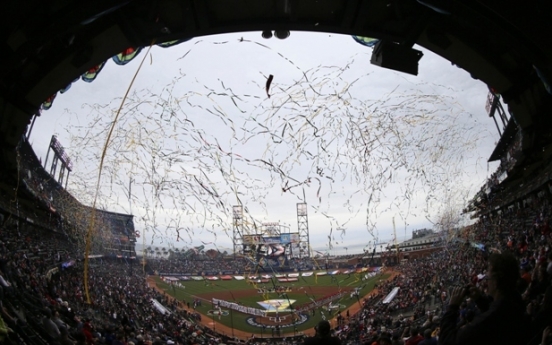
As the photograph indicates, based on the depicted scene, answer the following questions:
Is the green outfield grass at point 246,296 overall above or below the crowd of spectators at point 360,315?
below

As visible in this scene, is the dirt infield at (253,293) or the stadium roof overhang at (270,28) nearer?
the stadium roof overhang at (270,28)

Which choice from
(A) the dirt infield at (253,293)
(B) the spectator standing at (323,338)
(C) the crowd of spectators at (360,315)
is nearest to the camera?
(C) the crowd of spectators at (360,315)

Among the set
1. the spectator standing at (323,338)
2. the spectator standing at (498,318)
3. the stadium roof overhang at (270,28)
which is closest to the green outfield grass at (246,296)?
the stadium roof overhang at (270,28)

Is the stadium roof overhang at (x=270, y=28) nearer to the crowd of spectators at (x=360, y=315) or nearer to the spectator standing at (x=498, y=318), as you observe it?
the crowd of spectators at (x=360, y=315)

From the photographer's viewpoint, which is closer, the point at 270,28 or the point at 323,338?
the point at 323,338

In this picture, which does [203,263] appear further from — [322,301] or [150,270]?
[322,301]

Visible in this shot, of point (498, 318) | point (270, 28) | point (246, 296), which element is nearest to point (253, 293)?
point (246, 296)

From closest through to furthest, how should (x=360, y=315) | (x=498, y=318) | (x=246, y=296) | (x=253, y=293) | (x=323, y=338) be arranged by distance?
1. (x=498, y=318)
2. (x=323, y=338)
3. (x=360, y=315)
4. (x=246, y=296)
5. (x=253, y=293)

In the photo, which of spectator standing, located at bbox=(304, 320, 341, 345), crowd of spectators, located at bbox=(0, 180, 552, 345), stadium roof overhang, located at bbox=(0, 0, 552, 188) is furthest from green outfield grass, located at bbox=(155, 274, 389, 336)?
spectator standing, located at bbox=(304, 320, 341, 345)

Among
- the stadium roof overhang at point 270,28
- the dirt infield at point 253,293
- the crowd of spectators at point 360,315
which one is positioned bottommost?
the dirt infield at point 253,293

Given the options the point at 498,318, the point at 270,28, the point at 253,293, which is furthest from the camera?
the point at 253,293

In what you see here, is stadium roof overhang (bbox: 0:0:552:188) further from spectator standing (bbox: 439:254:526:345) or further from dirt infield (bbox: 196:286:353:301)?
dirt infield (bbox: 196:286:353:301)

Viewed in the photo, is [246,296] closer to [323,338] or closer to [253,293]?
[253,293]

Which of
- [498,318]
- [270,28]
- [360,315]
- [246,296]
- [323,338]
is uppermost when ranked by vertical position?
[270,28]
